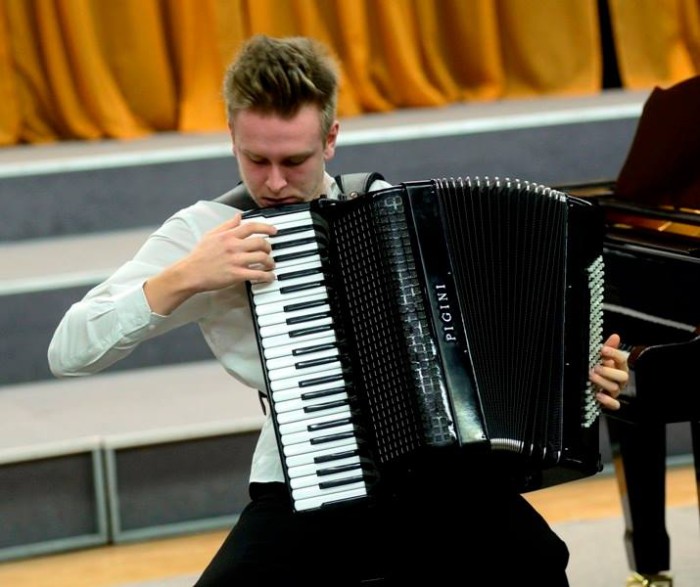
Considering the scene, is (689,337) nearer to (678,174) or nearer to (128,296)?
(678,174)

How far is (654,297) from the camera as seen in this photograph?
2.42 metres

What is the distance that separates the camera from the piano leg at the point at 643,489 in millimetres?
2627

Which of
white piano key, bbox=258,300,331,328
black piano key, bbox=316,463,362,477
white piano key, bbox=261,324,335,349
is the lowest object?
black piano key, bbox=316,463,362,477

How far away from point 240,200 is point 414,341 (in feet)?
1.15

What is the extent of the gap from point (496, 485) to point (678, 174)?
35.2 inches

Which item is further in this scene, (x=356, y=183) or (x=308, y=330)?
(x=356, y=183)

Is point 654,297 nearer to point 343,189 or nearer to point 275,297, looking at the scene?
point 343,189

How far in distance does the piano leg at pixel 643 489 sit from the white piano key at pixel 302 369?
89cm

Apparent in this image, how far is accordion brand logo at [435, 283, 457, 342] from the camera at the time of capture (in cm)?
190

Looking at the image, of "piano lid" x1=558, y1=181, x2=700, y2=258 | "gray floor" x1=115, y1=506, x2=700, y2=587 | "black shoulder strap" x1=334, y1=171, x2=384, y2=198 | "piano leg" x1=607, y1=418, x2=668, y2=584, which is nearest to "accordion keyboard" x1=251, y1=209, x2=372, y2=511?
"black shoulder strap" x1=334, y1=171, x2=384, y2=198

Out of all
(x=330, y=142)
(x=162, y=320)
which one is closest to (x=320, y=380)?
(x=162, y=320)

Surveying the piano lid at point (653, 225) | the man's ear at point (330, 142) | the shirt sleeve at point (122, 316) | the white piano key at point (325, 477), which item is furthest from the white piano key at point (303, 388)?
the piano lid at point (653, 225)

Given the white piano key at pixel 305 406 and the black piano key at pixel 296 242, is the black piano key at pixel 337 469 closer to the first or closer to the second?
the white piano key at pixel 305 406

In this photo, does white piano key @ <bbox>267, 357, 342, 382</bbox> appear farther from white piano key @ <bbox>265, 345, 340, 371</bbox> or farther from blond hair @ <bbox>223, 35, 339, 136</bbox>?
blond hair @ <bbox>223, 35, 339, 136</bbox>
